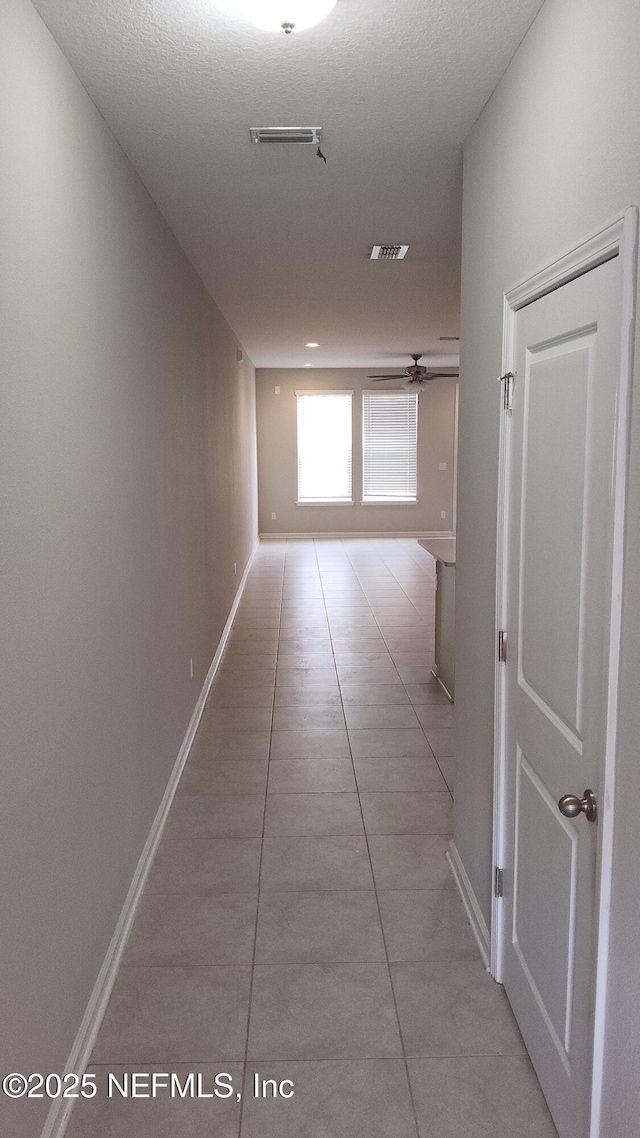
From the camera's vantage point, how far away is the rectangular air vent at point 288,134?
8.50ft

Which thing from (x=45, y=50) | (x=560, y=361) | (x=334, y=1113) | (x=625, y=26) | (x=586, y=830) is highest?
(x=45, y=50)

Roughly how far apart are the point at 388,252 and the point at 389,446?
8.21 m

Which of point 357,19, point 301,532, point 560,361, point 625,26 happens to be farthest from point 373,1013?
point 301,532

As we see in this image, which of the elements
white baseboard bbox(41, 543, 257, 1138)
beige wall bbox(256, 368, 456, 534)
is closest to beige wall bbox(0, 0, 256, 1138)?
white baseboard bbox(41, 543, 257, 1138)

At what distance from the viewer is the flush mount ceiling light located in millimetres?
1760

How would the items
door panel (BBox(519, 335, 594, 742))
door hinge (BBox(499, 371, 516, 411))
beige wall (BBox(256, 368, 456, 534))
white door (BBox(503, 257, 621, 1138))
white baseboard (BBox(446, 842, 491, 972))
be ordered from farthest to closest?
beige wall (BBox(256, 368, 456, 534)) → white baseboard (BBox(446, 842, 491, 972)) → door hinge (BBox(499, 371, 516, 411)) → door panel (BBox(519, 335, 594, 742)) → white door (BBox(503, 257, 621, 1138))

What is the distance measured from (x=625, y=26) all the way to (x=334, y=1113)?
2.44 metres

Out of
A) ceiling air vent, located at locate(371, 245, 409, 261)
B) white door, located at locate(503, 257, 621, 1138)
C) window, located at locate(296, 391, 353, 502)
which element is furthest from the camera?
window, located at locate(296, 391, 353, 502)

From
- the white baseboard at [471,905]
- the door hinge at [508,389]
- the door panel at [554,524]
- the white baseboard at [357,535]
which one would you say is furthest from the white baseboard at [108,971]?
the white baseboard at [357,535]

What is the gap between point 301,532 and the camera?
1274 cm

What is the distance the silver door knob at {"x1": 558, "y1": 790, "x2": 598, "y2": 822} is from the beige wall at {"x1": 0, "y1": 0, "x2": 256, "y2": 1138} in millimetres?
1159

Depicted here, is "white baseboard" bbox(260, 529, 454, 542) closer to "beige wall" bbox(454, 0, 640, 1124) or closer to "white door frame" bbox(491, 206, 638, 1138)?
"beige wall" bbox(454, 0, 640, 1124)

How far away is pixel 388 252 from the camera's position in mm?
4332

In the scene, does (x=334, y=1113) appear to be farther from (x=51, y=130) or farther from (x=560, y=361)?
(x=51, y=130)
